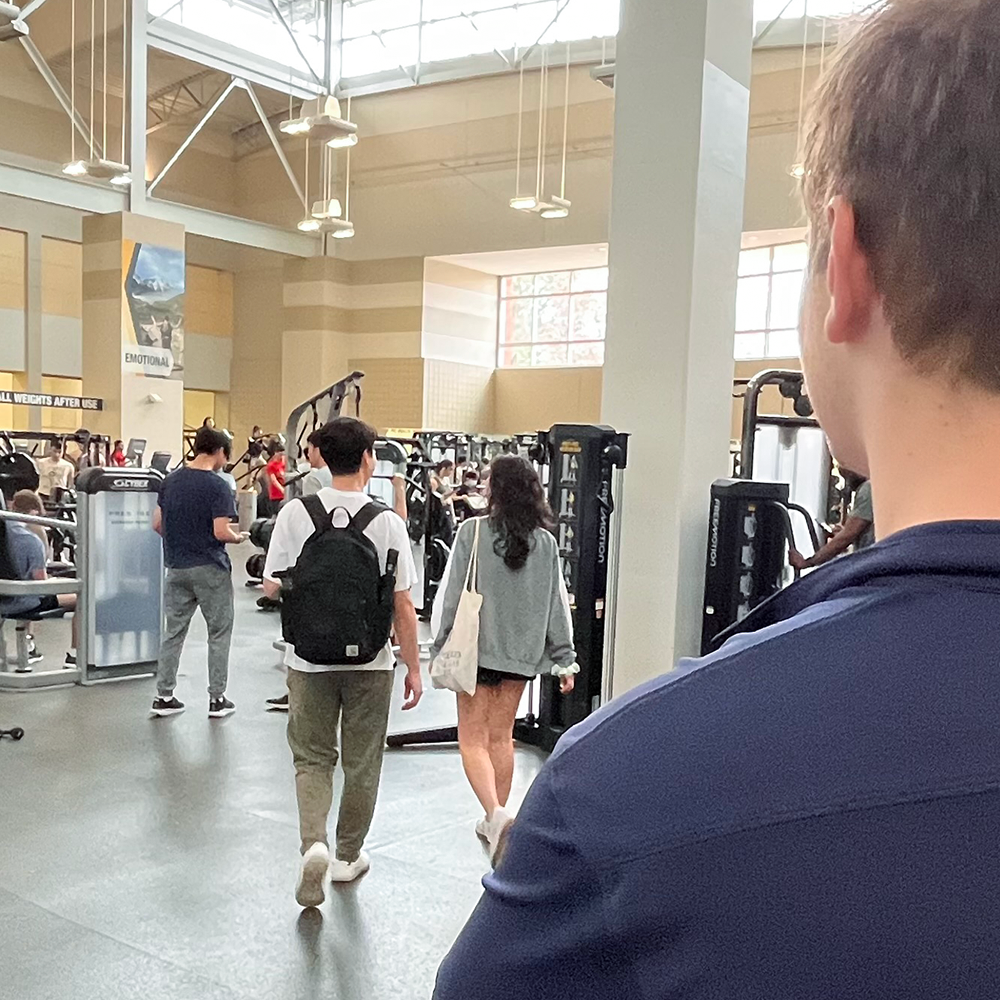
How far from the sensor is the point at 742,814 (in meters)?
0.48

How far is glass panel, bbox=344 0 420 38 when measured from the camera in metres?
20.9

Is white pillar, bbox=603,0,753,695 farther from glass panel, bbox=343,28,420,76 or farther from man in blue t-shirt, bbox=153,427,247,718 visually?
glass panel, bbox=343,28,420,76

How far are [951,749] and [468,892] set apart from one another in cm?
352

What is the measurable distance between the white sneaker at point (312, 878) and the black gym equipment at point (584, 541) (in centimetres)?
215

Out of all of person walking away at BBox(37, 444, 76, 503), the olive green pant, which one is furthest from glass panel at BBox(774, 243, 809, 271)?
the olive green pant

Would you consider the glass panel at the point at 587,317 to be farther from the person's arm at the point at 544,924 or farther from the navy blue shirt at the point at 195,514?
the person's arm at the point at 544,924

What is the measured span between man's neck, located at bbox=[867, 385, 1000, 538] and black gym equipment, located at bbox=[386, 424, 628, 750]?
4.87m

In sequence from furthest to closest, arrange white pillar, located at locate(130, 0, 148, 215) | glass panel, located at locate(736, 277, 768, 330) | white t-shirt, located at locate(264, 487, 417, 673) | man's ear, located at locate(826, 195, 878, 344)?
glass panel, located at locate(736, 277, 768, 330) → white pillar, located at locate(130, 0, 148, 215) → white t-shirt, located at locate(264, 487, 417, 673) → man's ear, located at locate(826, 195, 878, 344)

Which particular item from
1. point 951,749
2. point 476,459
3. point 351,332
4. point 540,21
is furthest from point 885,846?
point 351,332

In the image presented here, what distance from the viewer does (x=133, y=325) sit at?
1852cm

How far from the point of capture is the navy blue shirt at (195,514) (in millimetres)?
5848

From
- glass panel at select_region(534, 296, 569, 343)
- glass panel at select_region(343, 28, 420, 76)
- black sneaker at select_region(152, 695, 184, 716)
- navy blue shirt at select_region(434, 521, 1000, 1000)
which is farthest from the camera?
glass panel at select_region(534, 296, 569, 343)

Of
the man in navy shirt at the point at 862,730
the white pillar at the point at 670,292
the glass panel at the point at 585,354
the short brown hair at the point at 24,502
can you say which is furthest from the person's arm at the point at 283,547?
the glass panel at the point at 585,354

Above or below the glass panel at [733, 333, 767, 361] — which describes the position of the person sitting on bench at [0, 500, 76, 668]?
below
